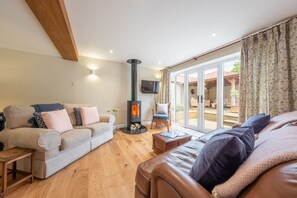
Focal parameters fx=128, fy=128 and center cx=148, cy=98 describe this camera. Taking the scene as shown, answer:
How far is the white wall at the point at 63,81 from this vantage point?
3.00m

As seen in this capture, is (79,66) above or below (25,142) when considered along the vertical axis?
above

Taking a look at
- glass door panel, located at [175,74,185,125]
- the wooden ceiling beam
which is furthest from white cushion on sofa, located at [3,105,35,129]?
glass door panel, located at [175,74,185,125]

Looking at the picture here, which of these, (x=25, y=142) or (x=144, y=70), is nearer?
(x=25, y=142)

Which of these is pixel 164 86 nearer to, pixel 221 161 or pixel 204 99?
pixel 204 99

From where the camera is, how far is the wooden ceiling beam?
1.52m

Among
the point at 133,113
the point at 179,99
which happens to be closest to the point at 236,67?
the point at 179,99

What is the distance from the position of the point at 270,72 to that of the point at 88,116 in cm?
353

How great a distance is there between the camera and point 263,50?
7.43 feet

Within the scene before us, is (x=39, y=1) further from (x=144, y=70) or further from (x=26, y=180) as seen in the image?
(x=144, y=70)

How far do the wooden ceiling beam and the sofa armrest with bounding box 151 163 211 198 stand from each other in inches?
80.8

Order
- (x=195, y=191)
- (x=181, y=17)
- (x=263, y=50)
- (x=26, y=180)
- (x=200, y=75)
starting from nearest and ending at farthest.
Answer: (x=195, y=191) → (x=26, y=180) → (x=181, y=17) → (x=263, y=50) → (x=200, y=75)

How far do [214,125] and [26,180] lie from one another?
12.9 ft

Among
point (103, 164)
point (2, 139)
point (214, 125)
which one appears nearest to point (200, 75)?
point (214, 125)

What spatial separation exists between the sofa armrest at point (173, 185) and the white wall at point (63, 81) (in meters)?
3.65
